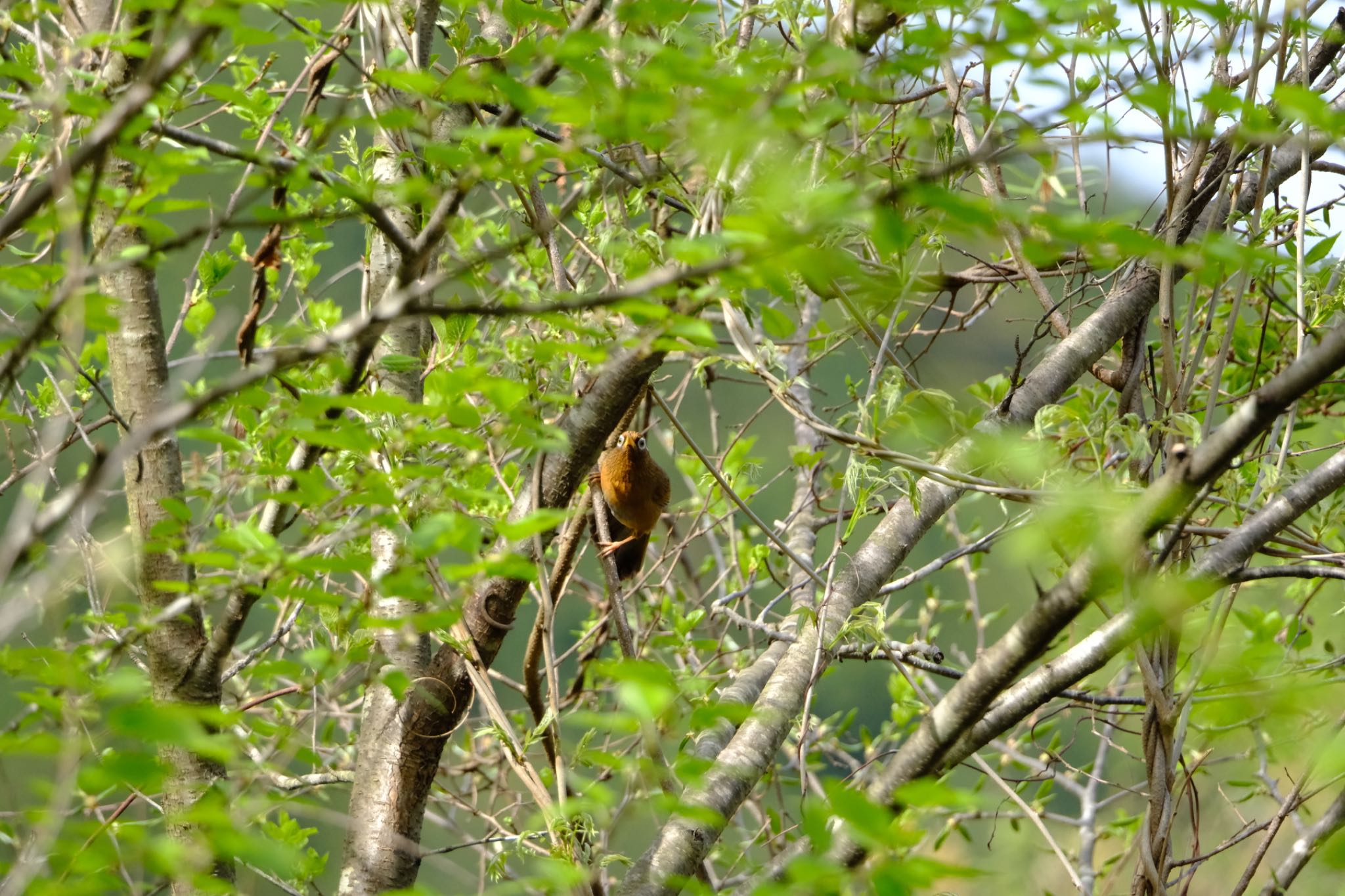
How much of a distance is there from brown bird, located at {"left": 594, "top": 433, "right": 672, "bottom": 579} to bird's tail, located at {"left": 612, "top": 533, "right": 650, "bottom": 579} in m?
0.17

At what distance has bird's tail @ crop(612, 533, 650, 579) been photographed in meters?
2.47

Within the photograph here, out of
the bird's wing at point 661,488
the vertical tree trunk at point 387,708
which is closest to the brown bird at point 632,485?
the bird's wing at point 661,488

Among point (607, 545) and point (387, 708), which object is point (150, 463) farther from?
point (607, 545)

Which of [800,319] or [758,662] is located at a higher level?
[800,319]

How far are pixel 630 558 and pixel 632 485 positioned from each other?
392mm

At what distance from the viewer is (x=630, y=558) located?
8.25 ft

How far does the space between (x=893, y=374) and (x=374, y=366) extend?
0.76 meters

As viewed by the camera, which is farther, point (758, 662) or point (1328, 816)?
point (758, 662)

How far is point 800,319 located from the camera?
8.45 feet

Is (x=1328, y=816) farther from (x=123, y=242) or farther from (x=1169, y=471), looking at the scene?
(x=123, y=242)

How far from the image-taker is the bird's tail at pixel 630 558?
2.47 m

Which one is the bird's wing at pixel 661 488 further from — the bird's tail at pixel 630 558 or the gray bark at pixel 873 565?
the gray bark at pixel 873 565

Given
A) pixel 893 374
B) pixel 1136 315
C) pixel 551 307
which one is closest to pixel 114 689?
pixel 551 307

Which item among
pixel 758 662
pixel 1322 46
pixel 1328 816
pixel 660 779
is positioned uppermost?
pixel 1322 46
